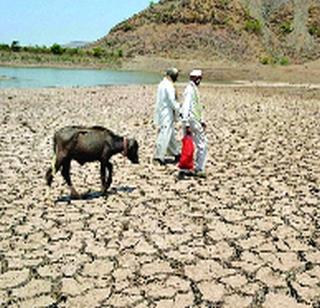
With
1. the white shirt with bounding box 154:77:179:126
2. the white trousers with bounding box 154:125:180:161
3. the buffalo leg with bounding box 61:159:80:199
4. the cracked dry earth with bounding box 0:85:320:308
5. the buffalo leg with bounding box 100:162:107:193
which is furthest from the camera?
the white trousers with bounding box 154:125:180:161

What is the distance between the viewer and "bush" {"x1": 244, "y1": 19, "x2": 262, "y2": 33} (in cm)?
11950

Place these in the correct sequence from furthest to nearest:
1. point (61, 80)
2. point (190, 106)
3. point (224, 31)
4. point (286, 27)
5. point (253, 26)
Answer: point (286, 27)
point (253, 26)
point (224, 31)
point (61, 80)
point (190, 106)

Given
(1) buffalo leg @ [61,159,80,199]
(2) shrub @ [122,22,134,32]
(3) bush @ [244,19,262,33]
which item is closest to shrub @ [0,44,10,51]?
(2) shrub @ [122,22,134,32]

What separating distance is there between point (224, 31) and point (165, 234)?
110 metres

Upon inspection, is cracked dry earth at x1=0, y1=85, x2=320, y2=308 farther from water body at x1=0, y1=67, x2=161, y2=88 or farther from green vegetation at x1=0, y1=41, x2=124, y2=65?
green vegetation at x1=0, y1=41, x2=124, y2=65

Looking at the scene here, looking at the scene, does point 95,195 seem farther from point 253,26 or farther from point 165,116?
point 253,26

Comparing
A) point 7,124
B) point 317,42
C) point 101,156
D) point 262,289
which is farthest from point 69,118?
point 317,42

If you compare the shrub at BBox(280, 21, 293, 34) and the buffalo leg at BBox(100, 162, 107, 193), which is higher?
the shrub at BBox(280, 21, 293, 34)

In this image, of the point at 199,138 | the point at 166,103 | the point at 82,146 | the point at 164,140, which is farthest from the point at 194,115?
the point at 82,146

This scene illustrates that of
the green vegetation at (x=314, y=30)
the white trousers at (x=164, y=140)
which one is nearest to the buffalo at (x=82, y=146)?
the white trousers at (x=164, y=140)

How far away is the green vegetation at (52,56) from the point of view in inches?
3022

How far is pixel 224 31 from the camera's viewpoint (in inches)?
4407

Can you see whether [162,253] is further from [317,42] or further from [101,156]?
[317,42]

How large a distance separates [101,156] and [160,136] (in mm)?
2583
